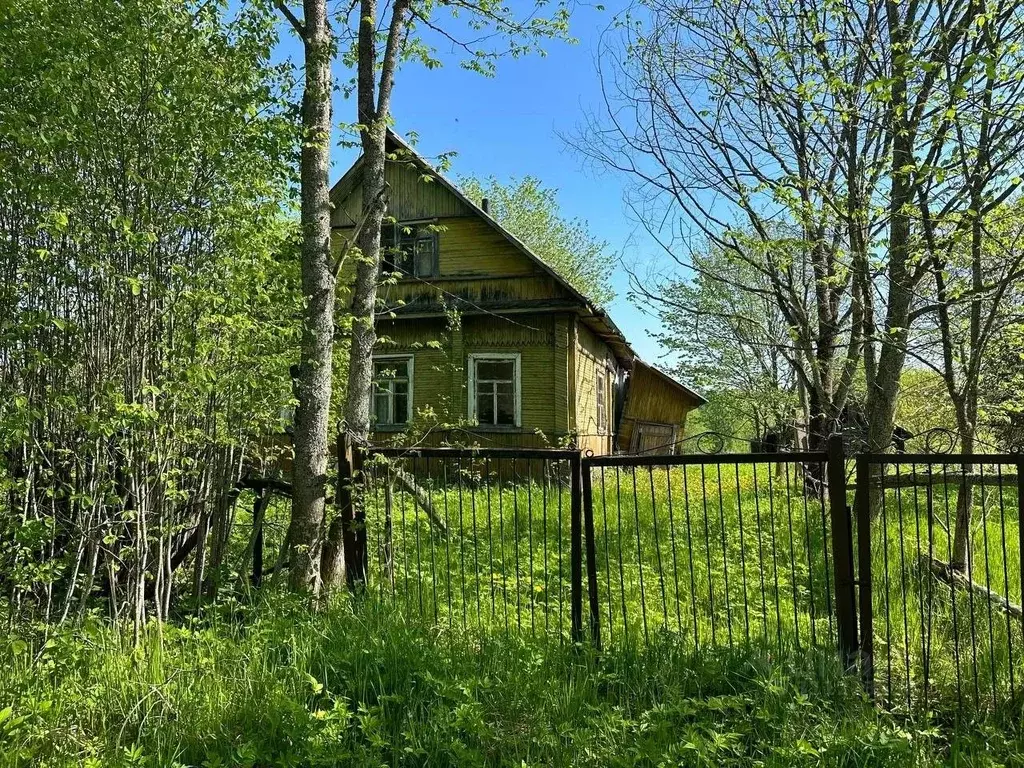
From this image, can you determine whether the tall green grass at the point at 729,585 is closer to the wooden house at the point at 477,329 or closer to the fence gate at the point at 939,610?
the fence gate at the point at 939,610

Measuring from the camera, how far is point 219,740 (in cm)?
279

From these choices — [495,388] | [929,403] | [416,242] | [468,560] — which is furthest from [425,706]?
[416,242]

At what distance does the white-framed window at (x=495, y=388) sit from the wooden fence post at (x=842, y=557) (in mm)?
8862

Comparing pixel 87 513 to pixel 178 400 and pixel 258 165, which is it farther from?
pixel 258 165

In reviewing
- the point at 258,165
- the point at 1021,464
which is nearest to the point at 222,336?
the point at 258,165

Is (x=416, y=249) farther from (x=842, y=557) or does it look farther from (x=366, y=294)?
(x=842, y=557)

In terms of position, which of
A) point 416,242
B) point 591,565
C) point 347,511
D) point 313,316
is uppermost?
point 416,242

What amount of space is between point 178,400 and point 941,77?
5807 millimetres

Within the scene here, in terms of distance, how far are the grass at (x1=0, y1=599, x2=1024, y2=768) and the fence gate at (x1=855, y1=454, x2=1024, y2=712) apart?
0.36 m

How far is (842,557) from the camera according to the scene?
136 inches

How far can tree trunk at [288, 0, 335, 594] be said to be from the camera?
4473 millimetres

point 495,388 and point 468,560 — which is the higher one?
point 495,388

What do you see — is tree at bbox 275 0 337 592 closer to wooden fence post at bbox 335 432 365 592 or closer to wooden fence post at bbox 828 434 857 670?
wooden fence post at bbox 335 432 365 592

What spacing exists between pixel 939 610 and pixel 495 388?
8.76m
